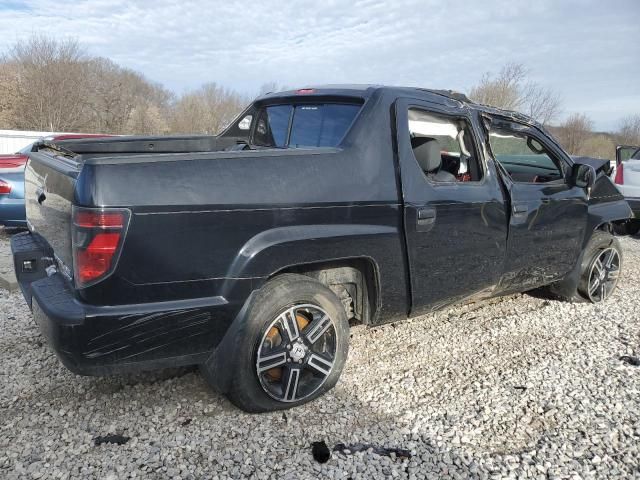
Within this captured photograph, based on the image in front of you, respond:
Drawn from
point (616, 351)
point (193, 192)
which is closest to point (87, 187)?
point (193, 192)

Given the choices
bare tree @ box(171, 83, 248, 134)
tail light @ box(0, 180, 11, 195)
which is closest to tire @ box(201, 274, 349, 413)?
tail light @ box(0, 180, 11, 195)

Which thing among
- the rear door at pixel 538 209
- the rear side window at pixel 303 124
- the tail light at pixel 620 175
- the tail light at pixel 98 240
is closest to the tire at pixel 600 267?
the rear door at pixel 538 209

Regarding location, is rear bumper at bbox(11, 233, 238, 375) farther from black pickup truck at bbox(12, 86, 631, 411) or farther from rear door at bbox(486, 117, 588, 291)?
rear door at bbox(486, 117, 588, 291)

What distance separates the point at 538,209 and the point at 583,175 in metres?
0.73

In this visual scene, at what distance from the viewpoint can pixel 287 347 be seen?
2.72 metres

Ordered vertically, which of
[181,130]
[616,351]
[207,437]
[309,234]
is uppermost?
[181,130]

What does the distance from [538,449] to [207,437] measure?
1.72 meters

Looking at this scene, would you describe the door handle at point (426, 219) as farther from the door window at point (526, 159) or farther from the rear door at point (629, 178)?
the rear door at point (629, 178)

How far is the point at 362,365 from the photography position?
341cm

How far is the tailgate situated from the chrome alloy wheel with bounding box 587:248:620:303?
4476mm

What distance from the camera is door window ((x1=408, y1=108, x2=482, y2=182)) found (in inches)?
127

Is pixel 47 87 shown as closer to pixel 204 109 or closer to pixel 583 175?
pixel 204 109

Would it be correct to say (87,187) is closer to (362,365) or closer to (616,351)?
(362,365)

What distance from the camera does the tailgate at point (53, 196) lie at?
2.43 metres
